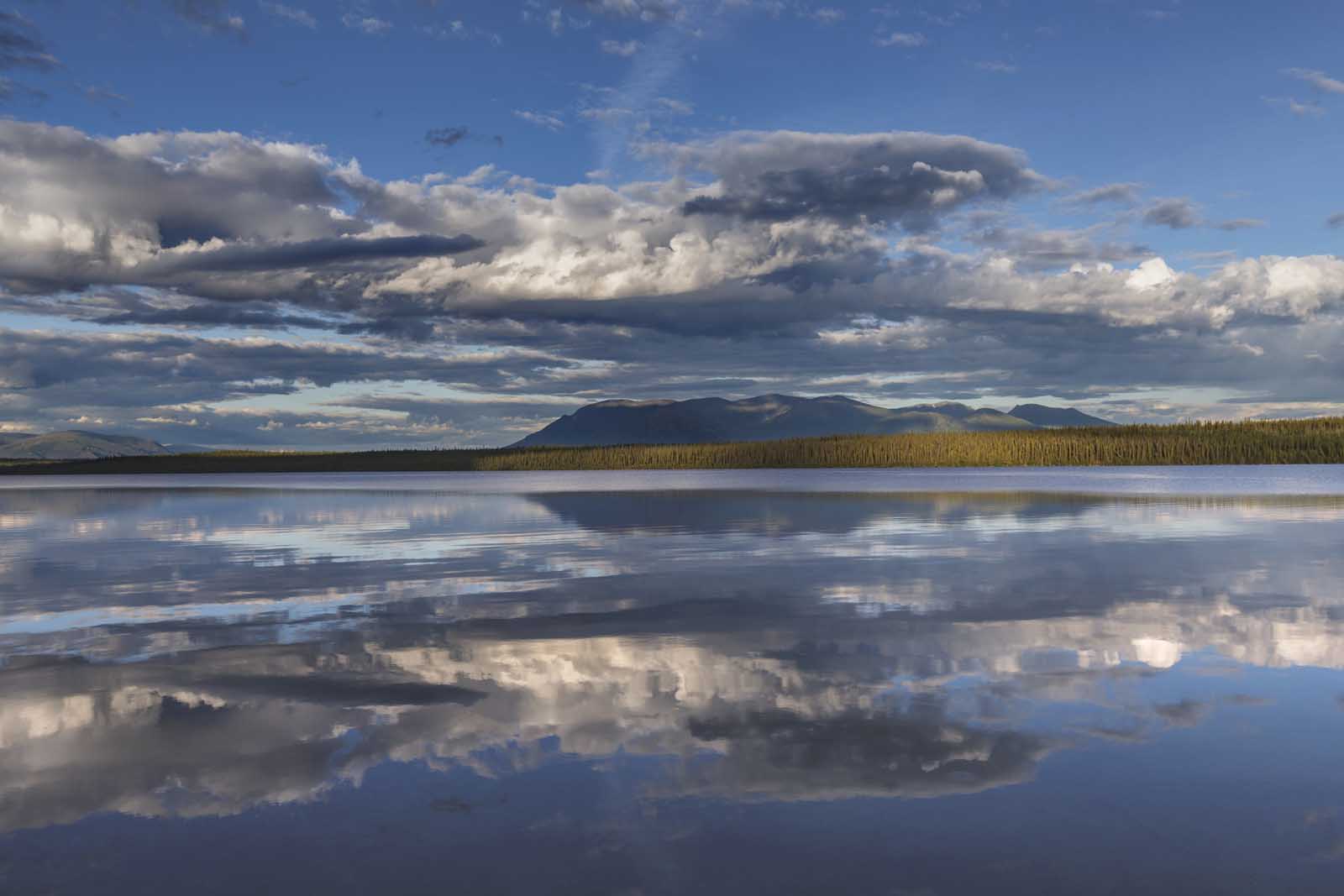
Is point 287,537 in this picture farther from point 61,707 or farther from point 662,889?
point 662,889

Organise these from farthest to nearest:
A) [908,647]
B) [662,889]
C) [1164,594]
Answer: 1. [1164,594]
2. [908,647]
3. [662,889]

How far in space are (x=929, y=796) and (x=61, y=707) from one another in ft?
31.0

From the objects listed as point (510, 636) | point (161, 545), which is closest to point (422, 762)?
point (510, 636)

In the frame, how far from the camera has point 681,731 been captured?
10.3 metres

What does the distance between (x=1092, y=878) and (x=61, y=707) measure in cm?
1070

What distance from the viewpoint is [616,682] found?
12.5 metres

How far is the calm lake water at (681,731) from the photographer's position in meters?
7.00

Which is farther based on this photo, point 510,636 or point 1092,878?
point 510,636

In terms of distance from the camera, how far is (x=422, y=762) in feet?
30.5

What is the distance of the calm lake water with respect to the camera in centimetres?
700

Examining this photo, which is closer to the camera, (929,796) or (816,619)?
(929,796)

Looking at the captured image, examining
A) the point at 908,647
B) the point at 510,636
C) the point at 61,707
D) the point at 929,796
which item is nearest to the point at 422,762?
the point at 929,796

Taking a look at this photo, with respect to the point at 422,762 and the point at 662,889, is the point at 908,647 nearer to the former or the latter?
the point at 422,762

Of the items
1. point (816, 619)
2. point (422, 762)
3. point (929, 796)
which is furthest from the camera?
point (816, 619)
